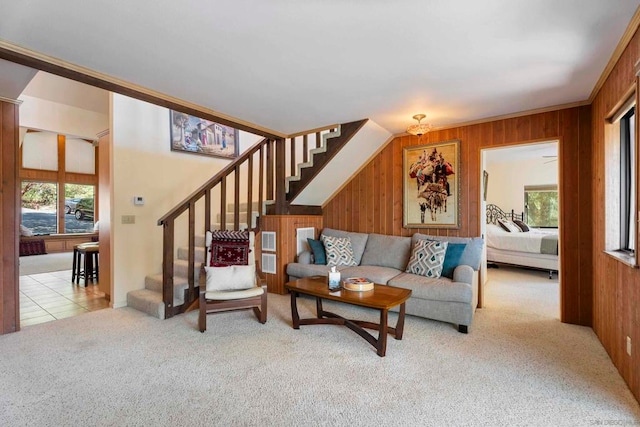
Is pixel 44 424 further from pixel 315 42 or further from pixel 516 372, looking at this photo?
pixel 516 372

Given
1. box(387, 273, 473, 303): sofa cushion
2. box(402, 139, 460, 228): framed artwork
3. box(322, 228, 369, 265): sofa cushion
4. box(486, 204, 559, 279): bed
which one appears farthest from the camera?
box(486, 204, 559, 279): bed

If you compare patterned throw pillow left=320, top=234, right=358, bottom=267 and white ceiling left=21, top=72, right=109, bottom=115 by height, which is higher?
white ceiling left=21, top=72, right=109, bottom=115

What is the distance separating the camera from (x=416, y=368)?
227cm

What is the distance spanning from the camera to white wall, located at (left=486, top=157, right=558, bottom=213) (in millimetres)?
7086

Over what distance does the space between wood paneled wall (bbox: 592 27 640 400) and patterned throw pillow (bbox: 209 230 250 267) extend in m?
3.32

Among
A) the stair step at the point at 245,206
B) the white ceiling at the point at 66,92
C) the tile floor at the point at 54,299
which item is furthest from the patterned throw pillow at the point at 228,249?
the white ceiling at the point at 66,92

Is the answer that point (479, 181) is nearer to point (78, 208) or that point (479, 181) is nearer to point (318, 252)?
point (318, 252)

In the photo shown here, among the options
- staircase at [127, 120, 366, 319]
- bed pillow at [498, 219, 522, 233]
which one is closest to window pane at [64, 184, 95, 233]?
staircase at [127, 120, 366, 319]

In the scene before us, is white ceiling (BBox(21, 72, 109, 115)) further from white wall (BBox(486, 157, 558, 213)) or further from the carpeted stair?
white wall (BBox(486, 157, 558, 213))

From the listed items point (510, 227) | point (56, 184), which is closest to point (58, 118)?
point (56, 184)

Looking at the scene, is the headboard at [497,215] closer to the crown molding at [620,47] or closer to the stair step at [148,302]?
the crown molding at [620,47]

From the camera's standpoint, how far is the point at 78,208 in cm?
922

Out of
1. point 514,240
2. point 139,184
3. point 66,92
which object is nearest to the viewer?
point 139,184

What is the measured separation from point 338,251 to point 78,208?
920 cm
